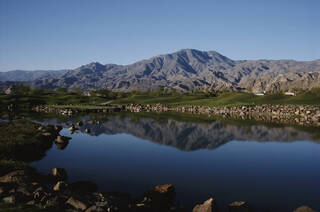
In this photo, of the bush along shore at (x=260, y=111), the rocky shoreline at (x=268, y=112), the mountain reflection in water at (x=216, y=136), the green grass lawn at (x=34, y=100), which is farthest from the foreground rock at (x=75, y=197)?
the green grass lawn at (x=34, y=100)

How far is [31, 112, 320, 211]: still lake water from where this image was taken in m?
21.0

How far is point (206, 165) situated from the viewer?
1142 inches

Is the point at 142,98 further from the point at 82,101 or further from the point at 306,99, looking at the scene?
the point at 306,99

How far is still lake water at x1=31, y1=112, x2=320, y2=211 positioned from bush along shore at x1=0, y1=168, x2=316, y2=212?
162cm

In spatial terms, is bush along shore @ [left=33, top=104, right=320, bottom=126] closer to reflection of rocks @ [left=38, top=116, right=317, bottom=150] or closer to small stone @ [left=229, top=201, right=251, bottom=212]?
reflection of rocks @ [left=38, top=116, right=317, bottom=150]

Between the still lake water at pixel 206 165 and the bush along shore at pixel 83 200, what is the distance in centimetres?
162

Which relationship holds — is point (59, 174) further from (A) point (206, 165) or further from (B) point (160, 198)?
(A) point (206, 165)

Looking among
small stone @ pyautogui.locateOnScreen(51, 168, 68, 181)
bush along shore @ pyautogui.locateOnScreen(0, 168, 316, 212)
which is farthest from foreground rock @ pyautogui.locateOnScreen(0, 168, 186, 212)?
small stone @ pyautogui.locateOnScreen(51, 168, 68, 181)

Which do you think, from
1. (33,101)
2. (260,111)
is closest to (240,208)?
(260,111)

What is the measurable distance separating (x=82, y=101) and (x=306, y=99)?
10461 cm

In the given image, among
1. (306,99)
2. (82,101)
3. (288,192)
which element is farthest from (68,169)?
(82,101)

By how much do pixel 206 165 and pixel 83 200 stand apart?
15.9m

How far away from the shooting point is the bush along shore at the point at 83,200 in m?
16.1

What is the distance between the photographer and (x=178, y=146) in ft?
131
